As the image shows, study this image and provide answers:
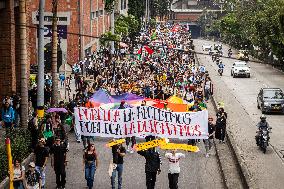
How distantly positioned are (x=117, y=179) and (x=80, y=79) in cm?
1938

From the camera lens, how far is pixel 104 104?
2431cm

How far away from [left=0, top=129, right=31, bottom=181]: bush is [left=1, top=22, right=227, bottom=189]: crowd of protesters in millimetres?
346

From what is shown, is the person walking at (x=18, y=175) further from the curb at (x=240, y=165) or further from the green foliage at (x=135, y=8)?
the green foliage at (x=135, y=8)

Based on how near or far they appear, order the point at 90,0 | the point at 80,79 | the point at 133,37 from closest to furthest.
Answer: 1. the point at 80,79
2. the point at 90,0
3. the point at 133,37

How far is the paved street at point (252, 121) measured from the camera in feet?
63.4

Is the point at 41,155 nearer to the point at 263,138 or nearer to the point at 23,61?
the point at 23,61

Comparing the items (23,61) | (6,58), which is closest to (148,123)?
(23,61)

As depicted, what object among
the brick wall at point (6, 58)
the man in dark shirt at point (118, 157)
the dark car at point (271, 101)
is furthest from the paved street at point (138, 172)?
the dark car at point (271, 101)

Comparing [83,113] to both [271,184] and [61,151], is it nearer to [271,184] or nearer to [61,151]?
[61,151]

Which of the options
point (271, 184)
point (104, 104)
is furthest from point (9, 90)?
point (271, 184)

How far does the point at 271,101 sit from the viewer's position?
107ft

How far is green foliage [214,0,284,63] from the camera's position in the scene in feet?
172

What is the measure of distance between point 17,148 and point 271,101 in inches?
697

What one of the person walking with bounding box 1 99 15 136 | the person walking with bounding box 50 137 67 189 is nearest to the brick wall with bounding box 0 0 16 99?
the person walking with bounding box 1 99 15 136
